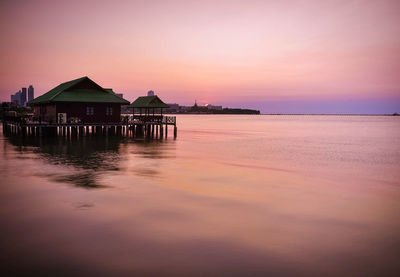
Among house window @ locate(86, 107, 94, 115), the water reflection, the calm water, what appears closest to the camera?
the calm water

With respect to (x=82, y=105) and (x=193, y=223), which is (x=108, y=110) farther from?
(x=193, y=223)

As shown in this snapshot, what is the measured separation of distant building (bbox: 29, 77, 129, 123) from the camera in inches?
1540

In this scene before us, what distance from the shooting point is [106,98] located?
41.6m

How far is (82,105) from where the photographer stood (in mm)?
40469

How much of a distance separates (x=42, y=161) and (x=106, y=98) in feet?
65.5

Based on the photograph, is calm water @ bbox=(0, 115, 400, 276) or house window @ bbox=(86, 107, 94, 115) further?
house window @ bbox=(86, 107, 94, 115)

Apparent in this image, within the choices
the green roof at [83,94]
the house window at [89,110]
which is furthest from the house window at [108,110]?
the house window at [89,110]

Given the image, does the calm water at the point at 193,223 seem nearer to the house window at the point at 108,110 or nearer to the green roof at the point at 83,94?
the green roof at the point at 83,94

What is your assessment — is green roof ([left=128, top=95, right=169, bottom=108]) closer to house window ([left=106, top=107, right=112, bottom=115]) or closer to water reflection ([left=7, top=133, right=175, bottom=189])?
house window ([left=106, top=107, right=112, bottom=115])

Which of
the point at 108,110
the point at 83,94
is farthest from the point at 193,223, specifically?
the point at 83,94

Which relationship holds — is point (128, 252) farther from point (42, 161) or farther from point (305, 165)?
point (305, 165)

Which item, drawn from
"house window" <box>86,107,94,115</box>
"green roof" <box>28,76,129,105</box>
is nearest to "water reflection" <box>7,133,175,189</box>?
"green roof" <box>28,76,129,105</box>

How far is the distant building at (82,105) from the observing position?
39125 mm

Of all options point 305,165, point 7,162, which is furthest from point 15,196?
point 305,165
